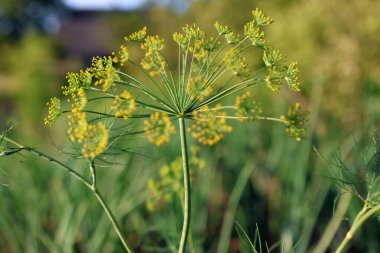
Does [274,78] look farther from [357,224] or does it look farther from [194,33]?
[357,224]

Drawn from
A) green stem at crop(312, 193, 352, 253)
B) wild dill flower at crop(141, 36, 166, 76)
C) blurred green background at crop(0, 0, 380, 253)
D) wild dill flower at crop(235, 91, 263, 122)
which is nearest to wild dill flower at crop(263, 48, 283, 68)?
wild dill flower at crop(235, 91, 263, 122)

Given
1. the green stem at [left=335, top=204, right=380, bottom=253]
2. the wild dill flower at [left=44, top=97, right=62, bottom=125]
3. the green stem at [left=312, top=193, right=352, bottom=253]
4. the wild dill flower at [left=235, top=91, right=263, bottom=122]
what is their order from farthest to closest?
the green stem at [left=312, top=193, right=352, bottom=253] → the wild dill flower at [left=235, top=91, right=263, bottom=122] → the wild dill flower at [left=44, top=97, right=62, bottom=125] → the green stem at [left=335, top=204, right=380, bottom=253]

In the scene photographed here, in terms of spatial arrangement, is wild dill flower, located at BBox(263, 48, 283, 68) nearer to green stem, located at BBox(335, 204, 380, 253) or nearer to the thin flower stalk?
the thin flower stalk

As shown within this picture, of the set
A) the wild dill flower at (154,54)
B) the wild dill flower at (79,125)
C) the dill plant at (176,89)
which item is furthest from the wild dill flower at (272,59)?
the wild dill flower at (79,125)

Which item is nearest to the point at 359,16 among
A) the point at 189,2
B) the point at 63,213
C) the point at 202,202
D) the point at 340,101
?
the point at 340,101

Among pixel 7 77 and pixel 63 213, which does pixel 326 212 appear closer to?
pixel 63 213

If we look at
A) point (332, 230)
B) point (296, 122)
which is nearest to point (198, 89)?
point (296, 122)

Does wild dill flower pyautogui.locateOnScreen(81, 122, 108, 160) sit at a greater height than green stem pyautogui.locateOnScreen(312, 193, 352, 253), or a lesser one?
greater
